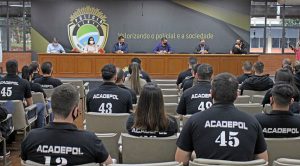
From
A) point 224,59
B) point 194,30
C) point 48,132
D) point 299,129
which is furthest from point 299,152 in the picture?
point 194,30

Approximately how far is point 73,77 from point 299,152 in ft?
39.8

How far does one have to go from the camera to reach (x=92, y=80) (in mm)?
14688

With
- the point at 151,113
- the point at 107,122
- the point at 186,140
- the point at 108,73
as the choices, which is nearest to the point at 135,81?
the point at 108,73

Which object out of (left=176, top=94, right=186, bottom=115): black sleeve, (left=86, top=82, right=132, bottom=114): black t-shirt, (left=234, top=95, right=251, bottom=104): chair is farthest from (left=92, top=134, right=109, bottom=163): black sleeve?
(left=234, top=95, right=251, bottom=104): chair

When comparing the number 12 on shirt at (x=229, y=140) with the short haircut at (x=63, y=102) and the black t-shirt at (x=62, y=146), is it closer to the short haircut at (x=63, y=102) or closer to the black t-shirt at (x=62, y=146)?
the black t-shirt at (x=62, y=146)

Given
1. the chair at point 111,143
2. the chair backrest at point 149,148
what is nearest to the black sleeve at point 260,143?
the chair backrest at point 149,148

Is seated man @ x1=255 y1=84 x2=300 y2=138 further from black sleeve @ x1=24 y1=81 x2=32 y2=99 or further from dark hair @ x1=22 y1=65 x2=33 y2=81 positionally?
dark hair @ x1=22 y1=65 x2=33 y2=81

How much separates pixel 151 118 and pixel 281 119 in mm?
1075

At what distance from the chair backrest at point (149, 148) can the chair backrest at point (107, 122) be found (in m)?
0.99

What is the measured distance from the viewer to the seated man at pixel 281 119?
3596 mm

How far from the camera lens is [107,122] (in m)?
4.59

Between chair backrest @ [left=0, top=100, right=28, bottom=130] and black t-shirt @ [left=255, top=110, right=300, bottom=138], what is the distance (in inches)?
135

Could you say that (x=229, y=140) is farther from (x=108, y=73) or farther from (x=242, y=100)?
(x=242, y=100)

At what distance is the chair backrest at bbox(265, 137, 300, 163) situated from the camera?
3363 millimetres
